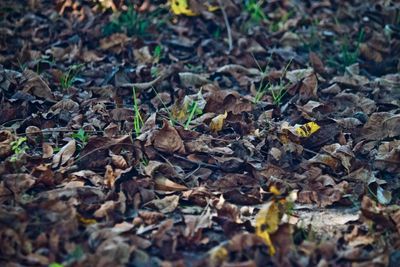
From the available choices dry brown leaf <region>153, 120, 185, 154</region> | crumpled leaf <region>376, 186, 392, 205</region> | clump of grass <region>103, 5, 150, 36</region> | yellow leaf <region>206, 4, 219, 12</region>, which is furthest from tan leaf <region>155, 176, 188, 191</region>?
yellow leaf <region>206, 4, 219, 12</region>

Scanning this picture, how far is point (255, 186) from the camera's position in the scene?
273 cm

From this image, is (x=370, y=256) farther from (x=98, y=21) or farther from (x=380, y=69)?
(x=98, y=21)

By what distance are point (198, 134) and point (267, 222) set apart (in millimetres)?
812

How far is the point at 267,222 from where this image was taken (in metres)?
2.29

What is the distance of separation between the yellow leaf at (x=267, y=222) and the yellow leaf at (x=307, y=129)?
76cm

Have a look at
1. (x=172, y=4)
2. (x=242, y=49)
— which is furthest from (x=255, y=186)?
(x=172, y=4)

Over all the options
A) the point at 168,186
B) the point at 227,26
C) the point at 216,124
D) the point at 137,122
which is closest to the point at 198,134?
the point at 216,124

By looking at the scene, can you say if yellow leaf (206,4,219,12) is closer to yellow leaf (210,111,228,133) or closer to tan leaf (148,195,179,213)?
yellow leaf (210,111,228,133)

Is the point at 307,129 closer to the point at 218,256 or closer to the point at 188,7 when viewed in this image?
the point at 218,256

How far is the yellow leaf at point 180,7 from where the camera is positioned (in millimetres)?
4434

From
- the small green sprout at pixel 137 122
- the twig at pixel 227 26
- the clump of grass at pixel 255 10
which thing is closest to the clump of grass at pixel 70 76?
the small green sprout at pixel 137 122

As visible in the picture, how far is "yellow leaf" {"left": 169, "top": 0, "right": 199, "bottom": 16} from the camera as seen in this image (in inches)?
175

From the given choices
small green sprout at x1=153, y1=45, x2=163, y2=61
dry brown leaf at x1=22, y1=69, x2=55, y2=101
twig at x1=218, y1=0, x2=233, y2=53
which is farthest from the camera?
twig at x1=218, y1=0, x2=233, y2=53

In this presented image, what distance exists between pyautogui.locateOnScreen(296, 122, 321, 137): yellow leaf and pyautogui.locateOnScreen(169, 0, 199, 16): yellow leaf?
68.6 inches
